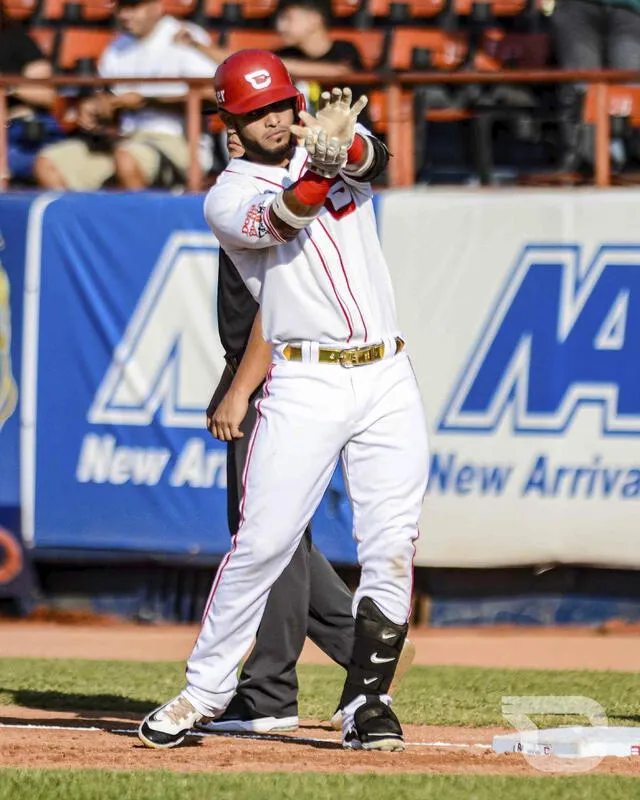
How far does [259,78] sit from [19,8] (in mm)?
7919

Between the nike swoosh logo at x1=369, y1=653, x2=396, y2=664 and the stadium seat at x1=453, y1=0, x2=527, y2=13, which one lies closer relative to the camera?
the nike swoosh logo at x1=369, y1=653, x2=396, y2=664

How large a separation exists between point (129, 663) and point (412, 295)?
2.50 m

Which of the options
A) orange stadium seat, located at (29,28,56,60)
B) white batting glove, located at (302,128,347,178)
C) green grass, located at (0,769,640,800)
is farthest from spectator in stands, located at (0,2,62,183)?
green grass, located at (0,769,640,800)

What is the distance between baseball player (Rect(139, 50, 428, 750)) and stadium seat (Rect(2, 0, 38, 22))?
770cm

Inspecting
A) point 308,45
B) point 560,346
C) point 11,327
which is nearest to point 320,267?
point 560,346

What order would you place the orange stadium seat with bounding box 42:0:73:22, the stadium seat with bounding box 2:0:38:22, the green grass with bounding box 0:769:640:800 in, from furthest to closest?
1. the orange stadium seat with bounding box 42:0:73:22
2. the stadium seat with bounding box 2:0:38:22
3. the green grass with bounding box 0:769:640:800

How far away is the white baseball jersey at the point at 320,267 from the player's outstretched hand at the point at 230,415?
38 centimetres

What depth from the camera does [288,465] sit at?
4535 mm

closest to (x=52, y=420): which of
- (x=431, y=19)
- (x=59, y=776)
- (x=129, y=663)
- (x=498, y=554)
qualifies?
(x=129, y=663)

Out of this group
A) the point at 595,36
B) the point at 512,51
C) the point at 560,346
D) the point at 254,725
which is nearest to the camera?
the point at 254,725

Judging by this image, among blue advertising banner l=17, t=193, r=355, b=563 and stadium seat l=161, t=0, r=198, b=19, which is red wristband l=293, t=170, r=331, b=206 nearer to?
blue advertising banner l=17, t=193, r=355, b=563

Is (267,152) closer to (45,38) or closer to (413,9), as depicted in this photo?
(413,9)

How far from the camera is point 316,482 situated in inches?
181

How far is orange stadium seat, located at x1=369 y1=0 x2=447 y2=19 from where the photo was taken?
1123 cm
